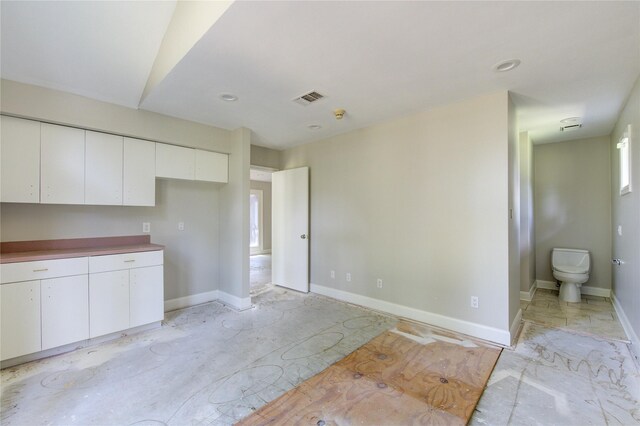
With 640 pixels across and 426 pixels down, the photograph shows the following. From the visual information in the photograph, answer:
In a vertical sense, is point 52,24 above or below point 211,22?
above

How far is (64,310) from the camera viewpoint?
101 inches

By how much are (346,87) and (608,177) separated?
14.4 feet

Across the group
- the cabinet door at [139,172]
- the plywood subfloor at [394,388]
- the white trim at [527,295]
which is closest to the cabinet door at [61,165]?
the cabinet door at [139,172]

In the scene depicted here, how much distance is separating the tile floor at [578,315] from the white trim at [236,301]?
345 centimetres

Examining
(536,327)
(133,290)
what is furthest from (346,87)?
(536,327)

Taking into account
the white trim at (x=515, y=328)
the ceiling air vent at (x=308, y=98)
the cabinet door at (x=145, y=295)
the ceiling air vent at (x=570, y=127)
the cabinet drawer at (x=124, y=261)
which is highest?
the ceiling air vent at (x=308, y=98)

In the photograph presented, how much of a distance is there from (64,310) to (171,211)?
5.04ft

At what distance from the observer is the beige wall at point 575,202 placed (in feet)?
14.1

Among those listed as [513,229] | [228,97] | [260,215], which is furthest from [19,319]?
[260,215]

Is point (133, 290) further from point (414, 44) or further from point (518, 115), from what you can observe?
point (518, 115)

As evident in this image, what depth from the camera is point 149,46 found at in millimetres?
2520

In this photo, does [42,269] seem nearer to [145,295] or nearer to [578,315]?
[145,295]

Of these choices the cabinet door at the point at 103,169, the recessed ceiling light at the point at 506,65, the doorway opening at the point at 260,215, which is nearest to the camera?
the recessed ceiling light at the point at 506,65

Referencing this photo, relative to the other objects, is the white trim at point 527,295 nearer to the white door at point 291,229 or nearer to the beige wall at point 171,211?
the white door at point 291,229
